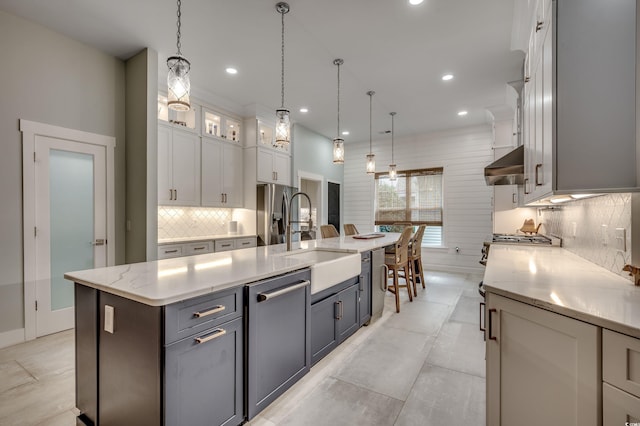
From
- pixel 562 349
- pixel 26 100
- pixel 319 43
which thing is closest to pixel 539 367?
pixel 562 349

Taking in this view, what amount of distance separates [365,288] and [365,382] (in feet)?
3.56

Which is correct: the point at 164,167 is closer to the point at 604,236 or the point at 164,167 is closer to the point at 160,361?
the point at 160,361

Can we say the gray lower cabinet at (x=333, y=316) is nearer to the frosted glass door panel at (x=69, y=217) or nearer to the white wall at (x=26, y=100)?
the frosted glass door panel at (x=69, y=217)

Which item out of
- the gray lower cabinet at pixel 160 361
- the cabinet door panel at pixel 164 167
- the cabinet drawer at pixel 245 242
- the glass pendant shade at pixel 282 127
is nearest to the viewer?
the gray lower cabinet at pixel 160 361

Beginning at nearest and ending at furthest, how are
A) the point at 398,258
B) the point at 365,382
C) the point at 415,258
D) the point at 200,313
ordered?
the point at 200,313 → the point at 365,382 → the point at 398,258 → the point at 415,258

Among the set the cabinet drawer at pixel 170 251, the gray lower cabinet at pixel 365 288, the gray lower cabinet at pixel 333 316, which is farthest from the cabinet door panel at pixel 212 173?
the gray lower cabinet at pixel 333 316

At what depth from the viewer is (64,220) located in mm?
3264

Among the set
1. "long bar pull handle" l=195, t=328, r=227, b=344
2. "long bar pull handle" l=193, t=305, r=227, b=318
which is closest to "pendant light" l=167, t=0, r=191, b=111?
"long bar pull handle" l=193, t=305, r=227, b=318

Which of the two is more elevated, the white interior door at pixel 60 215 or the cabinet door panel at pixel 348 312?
the white interior door at pixel 60 215

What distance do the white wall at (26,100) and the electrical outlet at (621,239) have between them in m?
4.74

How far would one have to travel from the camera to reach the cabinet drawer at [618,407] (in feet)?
2.88

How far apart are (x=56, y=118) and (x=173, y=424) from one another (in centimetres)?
347

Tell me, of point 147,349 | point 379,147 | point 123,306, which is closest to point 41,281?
point 123,306

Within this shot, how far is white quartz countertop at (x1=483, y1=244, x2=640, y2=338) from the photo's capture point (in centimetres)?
98
